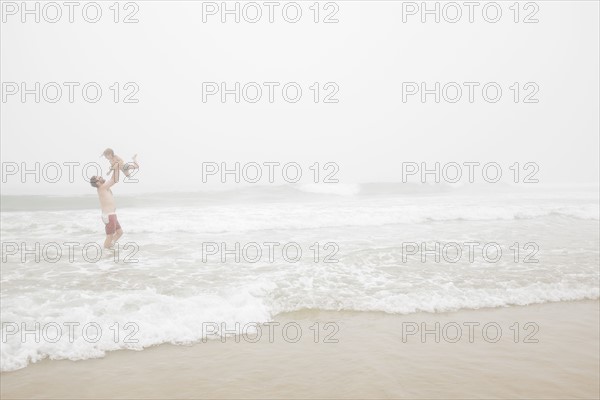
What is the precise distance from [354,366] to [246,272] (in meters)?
4.48

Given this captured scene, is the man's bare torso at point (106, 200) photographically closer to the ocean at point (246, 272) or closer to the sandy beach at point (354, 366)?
the ocean at point (246, 272)

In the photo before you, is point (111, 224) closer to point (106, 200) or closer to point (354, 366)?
point (106, 200)

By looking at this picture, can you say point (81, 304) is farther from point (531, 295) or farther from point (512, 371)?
point (531, 295)

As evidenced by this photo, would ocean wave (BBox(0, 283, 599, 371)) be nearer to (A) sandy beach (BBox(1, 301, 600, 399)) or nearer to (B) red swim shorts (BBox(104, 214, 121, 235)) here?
(A) sandy beach (BBox(1, 301, 600, 399))

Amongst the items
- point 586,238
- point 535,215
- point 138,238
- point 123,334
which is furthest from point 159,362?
point 535,215

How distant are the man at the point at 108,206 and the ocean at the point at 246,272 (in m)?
0.57

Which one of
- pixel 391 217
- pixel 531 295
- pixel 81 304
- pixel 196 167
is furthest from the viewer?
pixel 196 167

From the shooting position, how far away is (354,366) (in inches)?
177

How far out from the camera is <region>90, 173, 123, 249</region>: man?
925cm

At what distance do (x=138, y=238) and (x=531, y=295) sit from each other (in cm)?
1141

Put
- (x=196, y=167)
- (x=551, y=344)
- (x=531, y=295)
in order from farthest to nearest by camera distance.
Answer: (x=196, y=167) < (x=531, y=295) < (x=551, y=344)

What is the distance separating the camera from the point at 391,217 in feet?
56.5

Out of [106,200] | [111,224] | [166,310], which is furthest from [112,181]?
[166,310]

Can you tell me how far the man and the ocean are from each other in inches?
22.5
